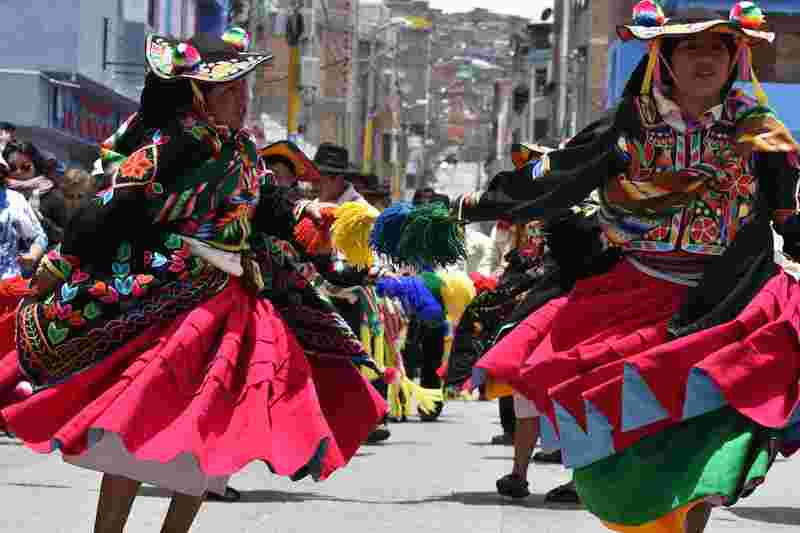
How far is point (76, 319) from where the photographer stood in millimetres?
6953

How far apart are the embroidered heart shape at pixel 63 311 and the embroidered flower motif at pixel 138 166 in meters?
0.48

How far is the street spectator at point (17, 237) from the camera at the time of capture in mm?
13070

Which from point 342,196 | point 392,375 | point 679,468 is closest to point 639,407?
point 679,468


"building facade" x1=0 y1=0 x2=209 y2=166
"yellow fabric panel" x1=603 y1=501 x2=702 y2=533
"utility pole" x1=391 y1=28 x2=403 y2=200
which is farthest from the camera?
"utility pole" x1=391 y1=28 x2=403 y2=200

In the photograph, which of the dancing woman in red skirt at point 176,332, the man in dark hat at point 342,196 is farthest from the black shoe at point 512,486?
the dancing woman in red skirt at point 176,332

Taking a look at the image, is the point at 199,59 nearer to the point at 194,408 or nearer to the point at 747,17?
the point at 194,408

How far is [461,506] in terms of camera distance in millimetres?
9766

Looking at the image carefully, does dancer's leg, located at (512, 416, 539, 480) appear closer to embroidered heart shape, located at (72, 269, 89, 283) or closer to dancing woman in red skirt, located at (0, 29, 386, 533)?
dancing woman in red skirt, located at (0, 29, 386, 533)

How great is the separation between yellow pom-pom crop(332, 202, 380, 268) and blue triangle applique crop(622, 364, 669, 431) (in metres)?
2.08

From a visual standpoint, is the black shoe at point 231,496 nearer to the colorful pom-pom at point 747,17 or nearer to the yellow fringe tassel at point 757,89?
the yellow fringe tassel at point 757,89

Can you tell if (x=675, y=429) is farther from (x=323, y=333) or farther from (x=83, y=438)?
(x=83, y=438)

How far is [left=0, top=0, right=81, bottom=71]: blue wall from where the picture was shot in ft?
95.0

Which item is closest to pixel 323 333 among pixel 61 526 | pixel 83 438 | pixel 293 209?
pixel 293 209

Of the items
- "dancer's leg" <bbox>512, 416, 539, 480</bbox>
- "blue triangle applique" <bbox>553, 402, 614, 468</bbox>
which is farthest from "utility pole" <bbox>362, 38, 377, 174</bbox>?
"blue triangle applique" <bbox>553, 402, 614, 468</bbox>
